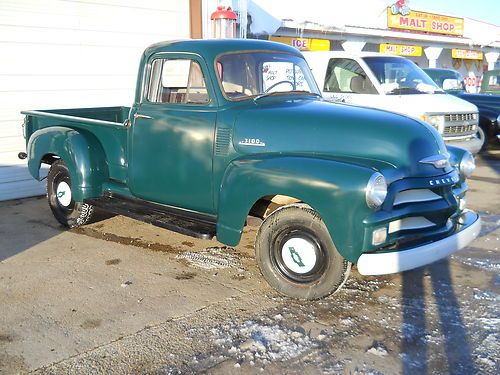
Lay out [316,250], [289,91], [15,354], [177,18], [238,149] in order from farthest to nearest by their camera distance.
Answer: [177,18], [289,91], [238,149], [316,250], [15,354]

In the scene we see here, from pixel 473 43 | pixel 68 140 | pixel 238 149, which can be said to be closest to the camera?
pixel 238 149

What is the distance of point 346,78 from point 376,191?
5.33m

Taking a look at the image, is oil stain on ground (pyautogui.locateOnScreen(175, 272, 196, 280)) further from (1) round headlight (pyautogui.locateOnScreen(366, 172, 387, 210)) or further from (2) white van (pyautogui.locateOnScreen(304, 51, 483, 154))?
(2) white van (pyautogui.locateOnScreen(304, 51, 483, 154))

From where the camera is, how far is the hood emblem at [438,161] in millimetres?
3934

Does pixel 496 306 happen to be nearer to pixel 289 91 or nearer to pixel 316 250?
pixel 316 250

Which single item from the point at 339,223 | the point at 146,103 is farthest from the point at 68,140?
the point at 339,223

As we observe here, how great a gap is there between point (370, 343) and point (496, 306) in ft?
4.00

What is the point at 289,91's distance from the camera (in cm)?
477

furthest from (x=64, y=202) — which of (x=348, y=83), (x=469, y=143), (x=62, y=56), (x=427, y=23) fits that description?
(x=427, y=23)

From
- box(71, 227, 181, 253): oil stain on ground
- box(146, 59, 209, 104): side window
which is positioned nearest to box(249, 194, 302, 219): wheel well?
box(146, 59, 209, 104): side window

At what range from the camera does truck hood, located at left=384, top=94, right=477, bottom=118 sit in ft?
25.8

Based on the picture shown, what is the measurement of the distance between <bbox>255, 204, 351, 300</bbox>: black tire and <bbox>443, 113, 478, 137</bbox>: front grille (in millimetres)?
5202

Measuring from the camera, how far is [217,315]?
3.81m

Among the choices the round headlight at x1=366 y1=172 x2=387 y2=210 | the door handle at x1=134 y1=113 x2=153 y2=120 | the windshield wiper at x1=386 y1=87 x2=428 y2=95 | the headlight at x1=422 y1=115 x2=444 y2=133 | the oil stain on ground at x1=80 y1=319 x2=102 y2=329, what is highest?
the windshield wiper at x1=386 y1=87 x2=428 y2=95
